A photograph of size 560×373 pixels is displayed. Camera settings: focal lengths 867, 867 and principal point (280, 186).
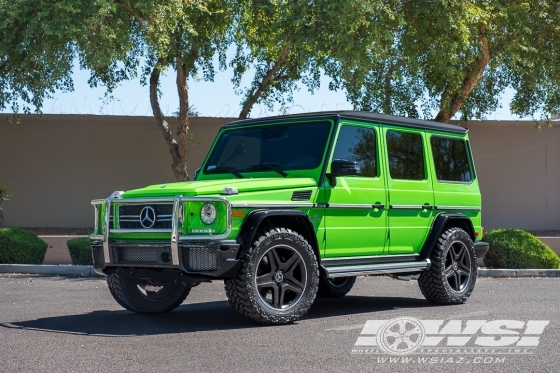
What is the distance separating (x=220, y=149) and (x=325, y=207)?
1.81 meters

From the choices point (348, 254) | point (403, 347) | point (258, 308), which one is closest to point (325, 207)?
point (348, 254)

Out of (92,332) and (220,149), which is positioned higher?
(220,149)

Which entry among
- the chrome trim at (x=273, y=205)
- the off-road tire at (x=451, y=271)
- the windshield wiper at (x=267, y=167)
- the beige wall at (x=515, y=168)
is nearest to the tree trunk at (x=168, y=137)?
the beige wall at (x=515, y=168)

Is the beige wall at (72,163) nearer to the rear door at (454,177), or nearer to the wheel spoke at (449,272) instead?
the rear door at (454,177)

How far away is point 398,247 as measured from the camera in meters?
10.2

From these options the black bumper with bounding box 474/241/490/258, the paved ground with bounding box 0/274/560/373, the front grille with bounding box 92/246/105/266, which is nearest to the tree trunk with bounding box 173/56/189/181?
the paved ground with bounding box 0/274/560/373

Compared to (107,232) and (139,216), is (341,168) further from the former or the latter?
(107,232)

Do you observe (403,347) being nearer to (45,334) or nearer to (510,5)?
(45,334)

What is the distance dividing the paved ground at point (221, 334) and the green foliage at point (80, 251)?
10.8ft

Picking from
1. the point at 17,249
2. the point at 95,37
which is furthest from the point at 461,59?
the point at 17,249

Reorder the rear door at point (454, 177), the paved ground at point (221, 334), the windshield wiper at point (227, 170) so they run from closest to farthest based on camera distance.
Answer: the paved ground at point (221, 334), the windshield wiper at point (227, 170), the rear door at point (454, 177)

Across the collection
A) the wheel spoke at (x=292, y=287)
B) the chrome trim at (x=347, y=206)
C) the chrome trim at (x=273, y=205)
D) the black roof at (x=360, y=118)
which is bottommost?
the wheel spoke at (x=292, y=287)

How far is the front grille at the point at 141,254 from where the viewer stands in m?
8.38

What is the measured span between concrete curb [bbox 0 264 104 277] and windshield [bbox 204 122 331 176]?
5709 mm
